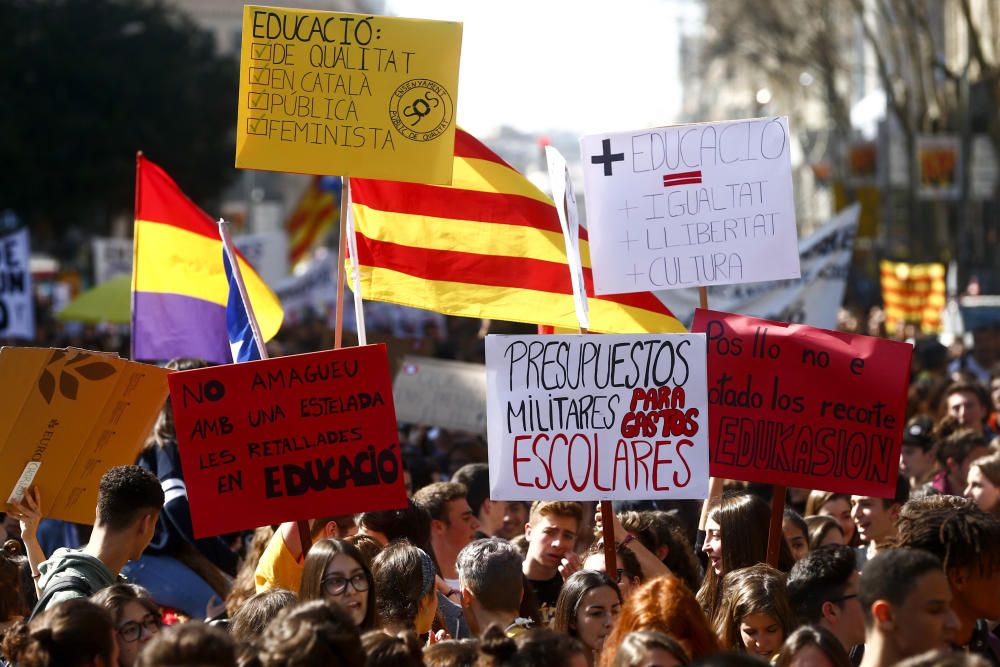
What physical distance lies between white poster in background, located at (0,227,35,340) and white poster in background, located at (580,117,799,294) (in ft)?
32.3

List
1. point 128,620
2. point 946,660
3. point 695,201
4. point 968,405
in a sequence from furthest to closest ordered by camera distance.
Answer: point 968,405 < point 695,201 < point 128,620 < point 946,660

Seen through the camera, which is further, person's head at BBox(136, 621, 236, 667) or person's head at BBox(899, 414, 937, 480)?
person's head at BBox(899, 414, 937, 480)

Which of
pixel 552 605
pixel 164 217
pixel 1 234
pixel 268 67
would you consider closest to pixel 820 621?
pixel 552 605

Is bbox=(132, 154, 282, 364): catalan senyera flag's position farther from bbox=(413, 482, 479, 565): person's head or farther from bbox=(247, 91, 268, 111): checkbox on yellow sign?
bbox=(413, 482, 479, 565): person's head

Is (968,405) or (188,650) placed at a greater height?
(968,405)

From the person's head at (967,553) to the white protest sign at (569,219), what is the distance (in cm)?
171

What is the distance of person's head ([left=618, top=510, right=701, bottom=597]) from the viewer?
6.51 meters

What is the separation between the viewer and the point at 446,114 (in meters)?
6.70

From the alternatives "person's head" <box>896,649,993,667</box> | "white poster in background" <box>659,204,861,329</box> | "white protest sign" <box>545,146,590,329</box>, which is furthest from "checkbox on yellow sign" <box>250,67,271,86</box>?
"white poster in background" <box>659,204,861,329</box>

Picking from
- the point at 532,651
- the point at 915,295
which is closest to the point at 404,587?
the point at 532,651

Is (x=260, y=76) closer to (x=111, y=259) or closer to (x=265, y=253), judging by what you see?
(x=265, y=253)

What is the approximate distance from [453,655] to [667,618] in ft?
2.05

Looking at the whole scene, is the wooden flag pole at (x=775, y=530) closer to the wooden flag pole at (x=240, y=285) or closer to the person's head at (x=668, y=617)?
the person's head at (x=668, y=617)

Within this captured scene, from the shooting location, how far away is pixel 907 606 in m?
4.32
